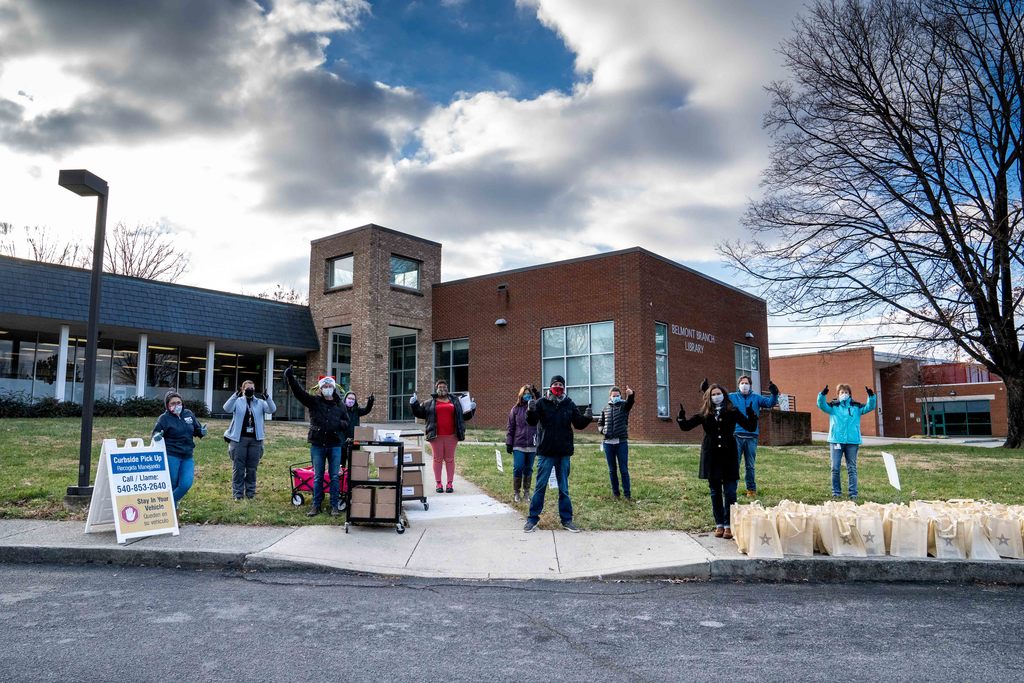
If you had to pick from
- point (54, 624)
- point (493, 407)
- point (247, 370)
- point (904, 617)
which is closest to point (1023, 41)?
point (493, 407)

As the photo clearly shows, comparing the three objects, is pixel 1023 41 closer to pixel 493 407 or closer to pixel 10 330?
pixel 493 407

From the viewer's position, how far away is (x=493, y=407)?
26953 mm

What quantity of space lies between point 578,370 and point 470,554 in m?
18.0

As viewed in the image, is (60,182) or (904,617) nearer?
(904,617)

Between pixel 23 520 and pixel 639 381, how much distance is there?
18.2m

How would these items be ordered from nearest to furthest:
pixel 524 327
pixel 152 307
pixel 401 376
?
pixel 152 307 → pixel 524 327 → pixel 401 376

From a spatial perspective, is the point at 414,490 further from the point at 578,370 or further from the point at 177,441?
the point at 578,370

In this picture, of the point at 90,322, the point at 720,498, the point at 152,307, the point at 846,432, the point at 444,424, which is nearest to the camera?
the point at 720,498

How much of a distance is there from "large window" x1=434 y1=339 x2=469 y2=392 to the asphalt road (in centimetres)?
2176

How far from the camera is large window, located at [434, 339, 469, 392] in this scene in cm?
2861

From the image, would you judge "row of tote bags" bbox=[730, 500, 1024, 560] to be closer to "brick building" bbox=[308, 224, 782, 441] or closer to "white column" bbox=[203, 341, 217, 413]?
"brick building" bbox=[308, 224, 782, 441]

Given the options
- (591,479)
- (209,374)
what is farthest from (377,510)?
(209,374)

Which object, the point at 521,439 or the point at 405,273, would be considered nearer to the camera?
the point at 521,439

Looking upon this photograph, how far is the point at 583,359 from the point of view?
25062mm
